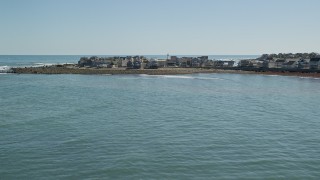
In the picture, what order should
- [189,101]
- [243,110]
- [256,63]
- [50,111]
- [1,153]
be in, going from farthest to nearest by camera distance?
1. [256,63]
2. [189,101]
3. [243,110]
4. [50,111]
5. [1,153]

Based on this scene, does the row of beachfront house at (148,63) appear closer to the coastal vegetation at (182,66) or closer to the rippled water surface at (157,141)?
the coastal vegetation at (182,66)

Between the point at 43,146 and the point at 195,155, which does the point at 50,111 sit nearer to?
the point at 43,146

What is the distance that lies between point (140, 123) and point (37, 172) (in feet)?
36.7

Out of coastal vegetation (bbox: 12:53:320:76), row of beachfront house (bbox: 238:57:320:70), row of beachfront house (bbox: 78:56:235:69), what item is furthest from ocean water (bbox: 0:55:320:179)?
row of beachfront house (bbox: 78:56:235:69)

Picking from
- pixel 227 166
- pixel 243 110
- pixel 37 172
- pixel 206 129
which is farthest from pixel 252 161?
pixel 243 110

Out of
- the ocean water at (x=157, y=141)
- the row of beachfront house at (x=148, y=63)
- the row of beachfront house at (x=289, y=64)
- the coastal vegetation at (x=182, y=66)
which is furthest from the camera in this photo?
the row of beachfront house at (x=148, y=63)

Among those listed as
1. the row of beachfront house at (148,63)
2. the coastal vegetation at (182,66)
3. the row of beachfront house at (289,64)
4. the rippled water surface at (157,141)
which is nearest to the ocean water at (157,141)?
the rippled water surface at (157,141)

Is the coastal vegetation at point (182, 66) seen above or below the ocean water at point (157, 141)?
above

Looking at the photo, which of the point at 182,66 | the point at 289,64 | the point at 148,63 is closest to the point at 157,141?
the point at 289,64

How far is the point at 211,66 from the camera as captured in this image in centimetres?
11288

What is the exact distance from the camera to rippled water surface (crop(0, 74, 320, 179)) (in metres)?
15.5

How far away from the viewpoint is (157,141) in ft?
66.7

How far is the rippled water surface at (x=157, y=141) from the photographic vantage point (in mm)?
15516

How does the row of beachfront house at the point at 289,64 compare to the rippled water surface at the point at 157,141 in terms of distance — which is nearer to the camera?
the rippled water surface at the point at 157,141
